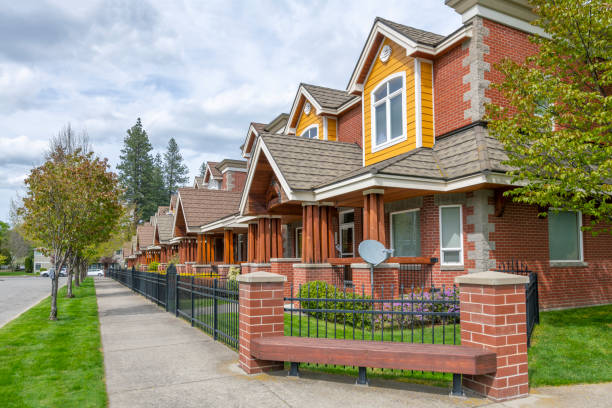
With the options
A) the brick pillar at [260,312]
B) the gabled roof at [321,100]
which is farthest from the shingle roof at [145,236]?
the brick pillar at [260,312]

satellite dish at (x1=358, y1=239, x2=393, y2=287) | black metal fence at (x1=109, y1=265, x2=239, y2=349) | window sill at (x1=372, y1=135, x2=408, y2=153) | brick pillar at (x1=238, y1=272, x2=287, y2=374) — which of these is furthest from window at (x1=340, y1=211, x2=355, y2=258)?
brick pillar at (x1=238, y1=272, x2=287, y2=374)

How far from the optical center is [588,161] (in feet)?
28.3

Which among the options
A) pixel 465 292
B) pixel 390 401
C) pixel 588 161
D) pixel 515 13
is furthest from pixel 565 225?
pixel 390 401

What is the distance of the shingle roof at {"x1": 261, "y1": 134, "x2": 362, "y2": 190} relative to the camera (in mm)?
13613

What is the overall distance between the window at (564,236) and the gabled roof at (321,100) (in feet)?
25.0

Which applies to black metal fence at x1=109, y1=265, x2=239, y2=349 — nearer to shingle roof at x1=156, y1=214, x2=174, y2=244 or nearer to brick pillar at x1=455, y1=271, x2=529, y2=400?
brick pillar at x1=455, y1=271, x2=529, y2=400

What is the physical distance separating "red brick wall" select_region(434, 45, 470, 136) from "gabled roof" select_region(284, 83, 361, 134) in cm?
393

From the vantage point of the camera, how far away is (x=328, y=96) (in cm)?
1934

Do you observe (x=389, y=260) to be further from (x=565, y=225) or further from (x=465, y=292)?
(x=465, y=292)

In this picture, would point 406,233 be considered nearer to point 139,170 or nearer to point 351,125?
point 351,125

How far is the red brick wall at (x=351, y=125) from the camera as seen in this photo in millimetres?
17344

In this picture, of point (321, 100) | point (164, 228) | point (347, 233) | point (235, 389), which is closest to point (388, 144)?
point (347, 233)

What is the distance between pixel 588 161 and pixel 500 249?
3308 millimetres

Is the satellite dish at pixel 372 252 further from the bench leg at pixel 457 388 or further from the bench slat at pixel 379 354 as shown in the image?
the bench leg at pixel 457 388
